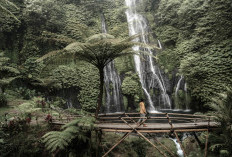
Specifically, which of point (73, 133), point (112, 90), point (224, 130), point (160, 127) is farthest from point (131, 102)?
point (73, 133)

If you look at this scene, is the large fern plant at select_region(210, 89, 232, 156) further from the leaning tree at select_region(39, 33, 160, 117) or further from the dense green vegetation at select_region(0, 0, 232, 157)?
the leaning tree at select_region(39, 33, 160, 117)

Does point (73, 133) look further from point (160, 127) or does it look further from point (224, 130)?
point (224, 130)

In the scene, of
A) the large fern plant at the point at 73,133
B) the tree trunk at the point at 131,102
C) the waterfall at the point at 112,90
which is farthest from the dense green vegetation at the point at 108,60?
the large fern plant at the point at 73,133

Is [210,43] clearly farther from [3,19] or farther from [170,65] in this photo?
[3,19]

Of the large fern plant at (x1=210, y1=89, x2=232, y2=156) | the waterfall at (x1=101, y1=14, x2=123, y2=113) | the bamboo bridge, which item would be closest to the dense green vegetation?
the waterfall at (x1=101, y1=14, x2=123, y2=113)

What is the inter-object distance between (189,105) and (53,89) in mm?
9610

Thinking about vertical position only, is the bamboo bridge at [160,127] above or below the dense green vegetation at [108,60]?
below

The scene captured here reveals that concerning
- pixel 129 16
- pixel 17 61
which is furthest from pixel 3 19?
pixel 129 16

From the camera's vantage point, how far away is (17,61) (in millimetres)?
10055

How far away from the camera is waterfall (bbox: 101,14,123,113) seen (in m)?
10.4

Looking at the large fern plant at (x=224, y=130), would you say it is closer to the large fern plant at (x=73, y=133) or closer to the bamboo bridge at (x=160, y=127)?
the bamboo bridge at (x=160, y=127)

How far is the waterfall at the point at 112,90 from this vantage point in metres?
10.4

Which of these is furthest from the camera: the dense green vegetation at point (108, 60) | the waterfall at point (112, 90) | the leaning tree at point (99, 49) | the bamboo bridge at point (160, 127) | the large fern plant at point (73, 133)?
the waterfall at point (112, 90)

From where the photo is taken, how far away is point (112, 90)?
10969 mm
